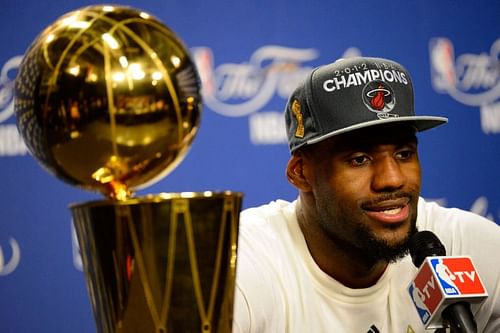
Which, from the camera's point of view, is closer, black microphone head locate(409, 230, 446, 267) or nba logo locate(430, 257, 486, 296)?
nba logo locate(430, 257, 486, 296)

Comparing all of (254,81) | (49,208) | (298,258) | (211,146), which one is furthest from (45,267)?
(298,258)

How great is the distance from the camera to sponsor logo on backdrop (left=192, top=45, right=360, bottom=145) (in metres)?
2.21

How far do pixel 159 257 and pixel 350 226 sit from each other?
91 centimetres

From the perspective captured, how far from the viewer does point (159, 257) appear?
1.59ft

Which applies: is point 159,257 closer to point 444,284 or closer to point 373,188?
point 444,284

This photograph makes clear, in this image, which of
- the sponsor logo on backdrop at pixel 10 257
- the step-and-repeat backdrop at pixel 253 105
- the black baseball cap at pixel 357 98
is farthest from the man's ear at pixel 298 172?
the sponsor logo on backdrop at pixel 10 257

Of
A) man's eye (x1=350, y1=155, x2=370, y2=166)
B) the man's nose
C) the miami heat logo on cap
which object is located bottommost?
the man's nose

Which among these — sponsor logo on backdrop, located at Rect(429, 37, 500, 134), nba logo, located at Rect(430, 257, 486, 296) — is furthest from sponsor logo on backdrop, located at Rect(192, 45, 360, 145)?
nba logo, located at Rect(430, 257, 486, 296)

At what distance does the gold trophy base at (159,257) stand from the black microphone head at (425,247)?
24.7 inches

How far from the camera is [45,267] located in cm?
218

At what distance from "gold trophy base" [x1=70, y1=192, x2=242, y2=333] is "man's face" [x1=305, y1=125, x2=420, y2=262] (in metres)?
0.83

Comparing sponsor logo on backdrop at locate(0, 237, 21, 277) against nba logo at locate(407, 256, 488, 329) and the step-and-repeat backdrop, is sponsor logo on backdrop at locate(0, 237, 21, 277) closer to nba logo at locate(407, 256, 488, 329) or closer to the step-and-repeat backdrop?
the step-and-repeat backdrop

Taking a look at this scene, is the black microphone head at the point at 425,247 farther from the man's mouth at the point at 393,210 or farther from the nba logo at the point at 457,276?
the man's mouth at the point at 393,210

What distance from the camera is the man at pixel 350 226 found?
49.6 inches
